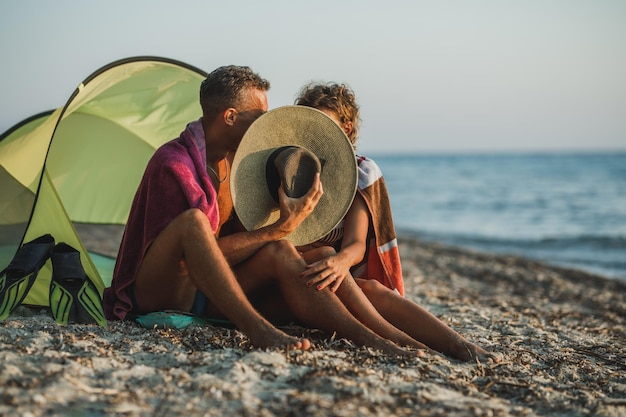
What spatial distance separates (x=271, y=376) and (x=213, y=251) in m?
0.72

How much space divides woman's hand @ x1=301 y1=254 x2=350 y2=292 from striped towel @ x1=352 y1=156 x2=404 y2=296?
0.53 metres

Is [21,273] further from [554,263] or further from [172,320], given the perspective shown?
[554,263]

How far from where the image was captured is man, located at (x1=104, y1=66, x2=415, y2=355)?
3277 mm

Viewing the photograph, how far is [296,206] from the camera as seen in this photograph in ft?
11.7

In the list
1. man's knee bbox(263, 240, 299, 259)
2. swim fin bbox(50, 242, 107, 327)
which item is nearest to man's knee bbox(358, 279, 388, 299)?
man's knee bbox(263, 240, 299, 259)

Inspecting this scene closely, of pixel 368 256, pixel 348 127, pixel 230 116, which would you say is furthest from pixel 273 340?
pixel 348 127

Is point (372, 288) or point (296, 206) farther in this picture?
point (372, 288)

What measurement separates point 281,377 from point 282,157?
1.26m

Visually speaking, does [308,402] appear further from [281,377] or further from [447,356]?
[447,356]

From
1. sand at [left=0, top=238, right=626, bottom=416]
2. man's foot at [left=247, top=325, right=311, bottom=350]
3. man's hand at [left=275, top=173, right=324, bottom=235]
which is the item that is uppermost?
man's hand at [left=275, top=173, right=324, bottom=235]

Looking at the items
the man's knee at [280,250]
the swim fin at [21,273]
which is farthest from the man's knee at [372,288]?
the swim fin at [21,273]

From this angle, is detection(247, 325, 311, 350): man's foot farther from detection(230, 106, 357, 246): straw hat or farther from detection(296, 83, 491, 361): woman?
detection(230, 106, 357, 246): straw hat

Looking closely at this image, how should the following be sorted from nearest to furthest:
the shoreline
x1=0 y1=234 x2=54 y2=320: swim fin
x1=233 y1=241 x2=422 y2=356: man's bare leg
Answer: x1=233 y1=241 x2=422 y2=356: man's bare leg → x1=0 y1=234 x2=54 y2=320: swim fin → the shoreline

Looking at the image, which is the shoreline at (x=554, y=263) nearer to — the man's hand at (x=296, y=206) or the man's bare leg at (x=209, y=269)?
the man's hand at (x=296, y=206)
